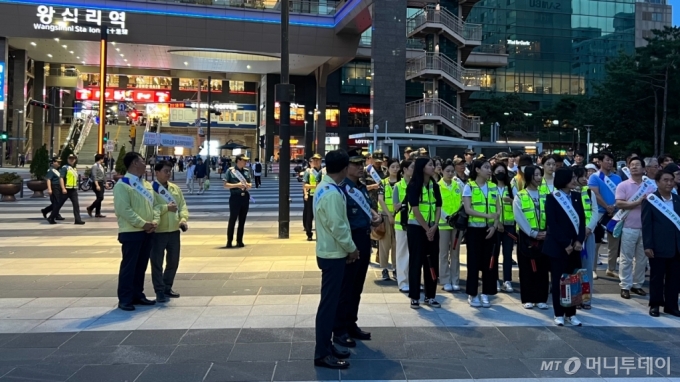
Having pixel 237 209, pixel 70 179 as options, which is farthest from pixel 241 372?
pixel 70 179

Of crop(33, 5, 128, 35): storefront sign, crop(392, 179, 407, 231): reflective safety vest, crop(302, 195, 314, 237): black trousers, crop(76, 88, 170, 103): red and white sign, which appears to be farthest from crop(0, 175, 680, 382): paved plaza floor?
crop(76, 88, 170, 103): red and white sign

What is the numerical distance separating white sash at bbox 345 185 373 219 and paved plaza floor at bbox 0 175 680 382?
4.36 feet

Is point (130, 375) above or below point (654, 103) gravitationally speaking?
below

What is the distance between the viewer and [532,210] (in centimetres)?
661

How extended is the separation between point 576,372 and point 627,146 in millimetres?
32213

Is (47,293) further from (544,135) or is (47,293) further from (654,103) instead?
(544,135)

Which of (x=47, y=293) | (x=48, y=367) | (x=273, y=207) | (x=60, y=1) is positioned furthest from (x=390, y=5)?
(x=48, y=367)

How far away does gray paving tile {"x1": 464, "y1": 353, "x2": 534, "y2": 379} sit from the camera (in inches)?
183

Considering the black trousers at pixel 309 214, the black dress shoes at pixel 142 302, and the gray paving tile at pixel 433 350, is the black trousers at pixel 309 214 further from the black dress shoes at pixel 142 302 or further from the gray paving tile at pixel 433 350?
the gray paving tile at pixel 433 350

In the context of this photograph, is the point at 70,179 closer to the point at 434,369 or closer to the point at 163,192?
the point at 163,192

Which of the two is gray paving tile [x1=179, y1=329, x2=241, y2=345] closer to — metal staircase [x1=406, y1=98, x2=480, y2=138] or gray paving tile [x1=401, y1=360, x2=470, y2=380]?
gray paving tile [x1=401, y1=360, x2=470, y2=380]

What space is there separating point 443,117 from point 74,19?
28002 millimetres

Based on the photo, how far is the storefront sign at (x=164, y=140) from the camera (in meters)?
33.0

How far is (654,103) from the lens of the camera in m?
32.3
